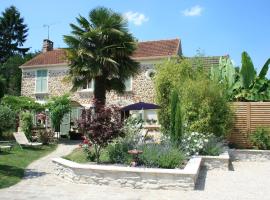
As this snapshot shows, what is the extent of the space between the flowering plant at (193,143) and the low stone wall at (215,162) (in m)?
0.64

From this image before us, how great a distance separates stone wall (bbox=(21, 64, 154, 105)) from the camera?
27.5 metres

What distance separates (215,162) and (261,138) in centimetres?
487

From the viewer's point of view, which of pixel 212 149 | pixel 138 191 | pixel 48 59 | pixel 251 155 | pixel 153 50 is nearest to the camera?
pixel 138 191

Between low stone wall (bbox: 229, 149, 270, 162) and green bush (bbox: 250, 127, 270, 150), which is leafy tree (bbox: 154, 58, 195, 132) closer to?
low stone wall (bbox: 229, 149, 270, 162)

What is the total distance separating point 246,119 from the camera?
17.5m

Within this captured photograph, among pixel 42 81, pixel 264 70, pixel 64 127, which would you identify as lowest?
pixel 64 127

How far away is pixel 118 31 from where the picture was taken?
20.3 meters

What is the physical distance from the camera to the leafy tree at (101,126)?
1195cm

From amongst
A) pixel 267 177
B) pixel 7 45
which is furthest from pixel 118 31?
pixel 7 45

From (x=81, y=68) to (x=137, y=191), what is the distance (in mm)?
12374

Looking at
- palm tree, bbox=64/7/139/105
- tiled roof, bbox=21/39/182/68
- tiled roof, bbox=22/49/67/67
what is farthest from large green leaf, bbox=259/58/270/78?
tiled roof, bbox=22/49/67/67

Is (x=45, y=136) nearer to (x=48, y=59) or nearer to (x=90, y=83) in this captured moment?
(x=90, y=83)

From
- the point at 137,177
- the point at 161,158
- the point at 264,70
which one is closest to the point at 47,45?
the point at 264,70

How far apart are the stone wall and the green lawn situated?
8540 millimetres
